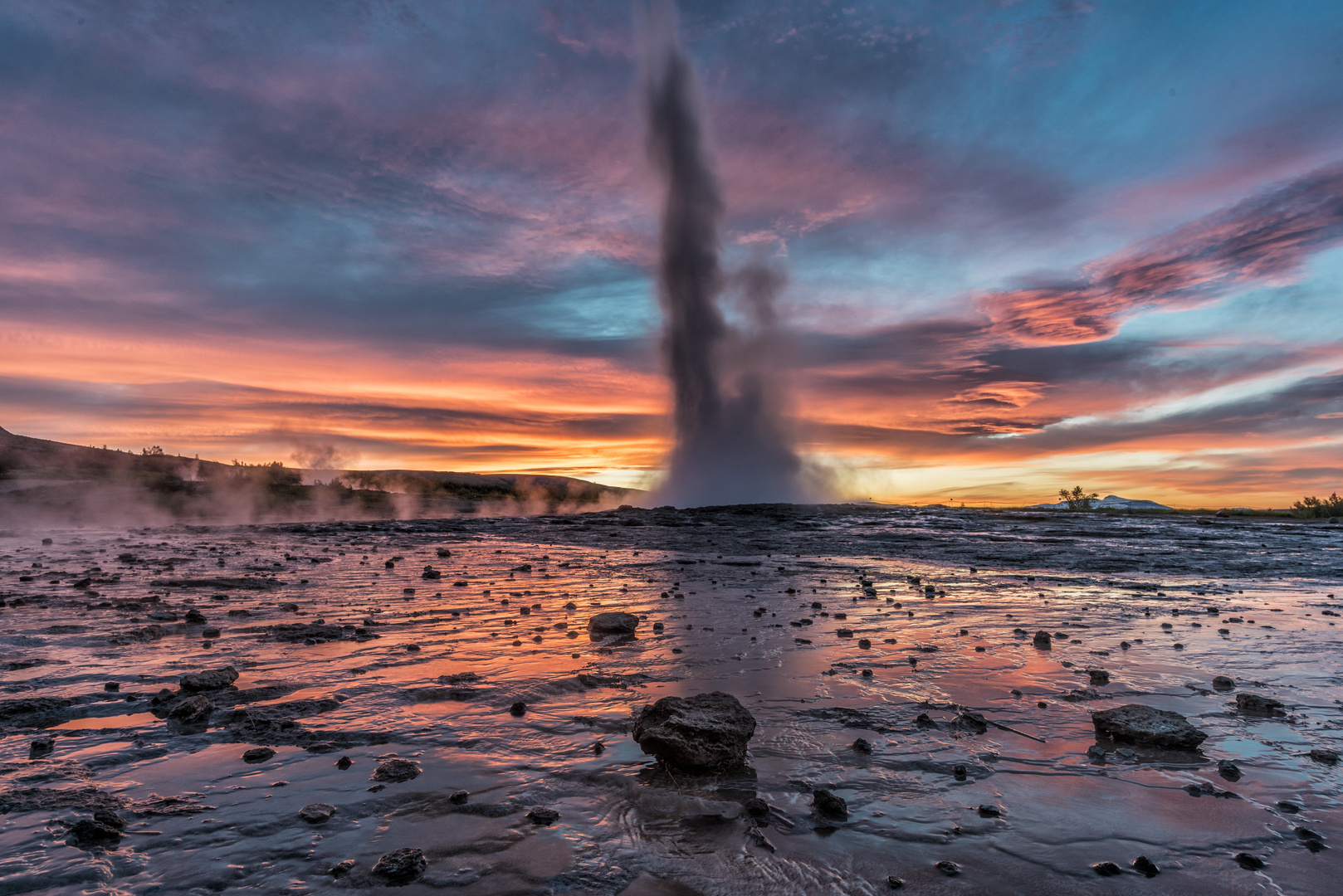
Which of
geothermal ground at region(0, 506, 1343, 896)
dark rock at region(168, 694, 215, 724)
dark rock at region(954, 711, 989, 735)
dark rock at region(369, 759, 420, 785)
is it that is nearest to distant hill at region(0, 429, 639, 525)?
geothermal ground at region(0, 506, 1343, 896)

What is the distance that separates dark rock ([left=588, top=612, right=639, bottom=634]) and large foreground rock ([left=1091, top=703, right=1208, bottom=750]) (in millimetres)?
6312

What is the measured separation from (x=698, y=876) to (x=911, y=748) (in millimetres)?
2773

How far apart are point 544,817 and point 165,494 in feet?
195

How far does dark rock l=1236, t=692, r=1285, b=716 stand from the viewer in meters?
6.62

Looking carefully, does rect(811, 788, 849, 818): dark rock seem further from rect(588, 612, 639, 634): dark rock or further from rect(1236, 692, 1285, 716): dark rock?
rect(588, 612, 639, 634): dark rock

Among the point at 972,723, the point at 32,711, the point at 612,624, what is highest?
the point at 612,624

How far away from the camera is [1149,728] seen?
227 inches

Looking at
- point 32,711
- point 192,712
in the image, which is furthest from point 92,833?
point 32,711

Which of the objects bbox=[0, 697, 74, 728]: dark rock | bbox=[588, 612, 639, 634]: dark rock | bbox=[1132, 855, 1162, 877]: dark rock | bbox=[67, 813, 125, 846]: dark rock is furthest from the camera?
bbox=[588, 612, 639, 634]: dark rock

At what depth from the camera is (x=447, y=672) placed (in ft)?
26.1

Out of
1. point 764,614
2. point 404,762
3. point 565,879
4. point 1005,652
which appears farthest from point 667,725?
point 764,614

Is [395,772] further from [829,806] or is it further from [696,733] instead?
[829,806]

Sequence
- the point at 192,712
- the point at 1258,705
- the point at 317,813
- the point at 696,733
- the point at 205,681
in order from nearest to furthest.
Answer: the point at 317,813 < the point at 696,733 < the point at 192,712 < the point at 1258,705 < the point at 205,681

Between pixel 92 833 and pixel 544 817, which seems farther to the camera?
pixel 544 817
